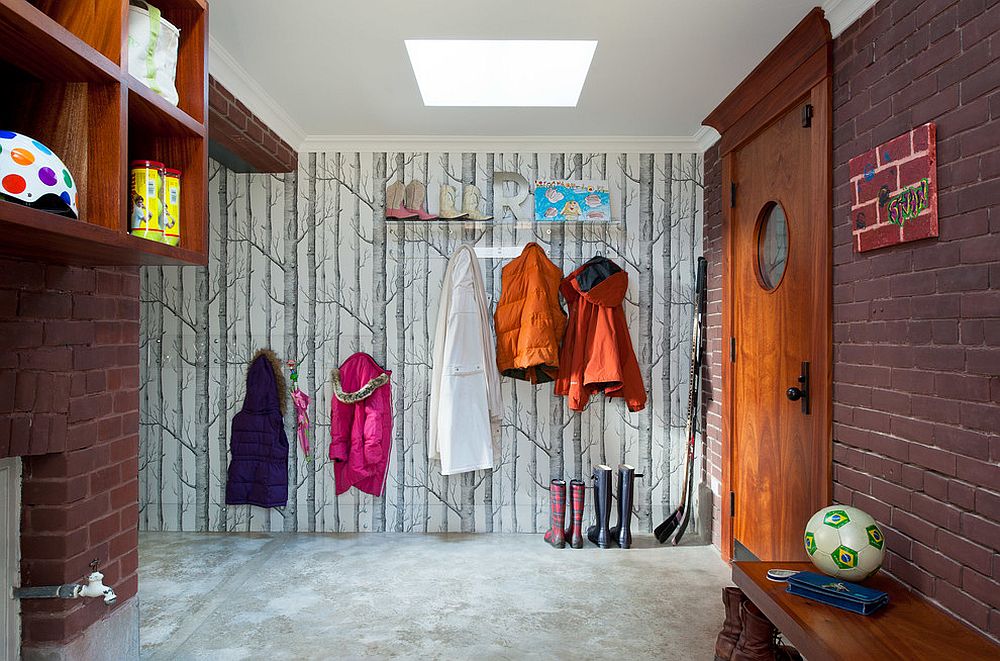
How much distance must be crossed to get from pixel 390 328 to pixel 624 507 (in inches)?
70.3

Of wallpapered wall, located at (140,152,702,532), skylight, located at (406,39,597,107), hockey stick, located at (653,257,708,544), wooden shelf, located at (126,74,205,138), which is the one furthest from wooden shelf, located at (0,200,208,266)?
hockey stick, located at (653,257,708,544)

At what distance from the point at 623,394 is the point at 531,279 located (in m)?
0.89

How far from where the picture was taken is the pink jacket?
4.23 meters

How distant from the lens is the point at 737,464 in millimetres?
3602

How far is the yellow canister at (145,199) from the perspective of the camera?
1.84 meters

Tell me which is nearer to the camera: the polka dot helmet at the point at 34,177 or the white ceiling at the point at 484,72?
the polka dot helmet at the point at 34,177

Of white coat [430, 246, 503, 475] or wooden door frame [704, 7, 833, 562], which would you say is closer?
wooden door frame [704, 7, 833, 562]

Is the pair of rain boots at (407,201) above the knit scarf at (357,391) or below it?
above

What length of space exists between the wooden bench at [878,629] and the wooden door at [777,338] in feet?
2.04

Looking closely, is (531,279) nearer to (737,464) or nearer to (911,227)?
(737,464)

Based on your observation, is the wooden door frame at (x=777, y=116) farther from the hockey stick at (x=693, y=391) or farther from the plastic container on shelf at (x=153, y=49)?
the plastic container on shelf at (x=153, y=49)

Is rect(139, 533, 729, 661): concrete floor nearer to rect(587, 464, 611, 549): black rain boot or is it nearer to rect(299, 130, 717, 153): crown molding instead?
rect(587, 464, 611, 549): black rain boot

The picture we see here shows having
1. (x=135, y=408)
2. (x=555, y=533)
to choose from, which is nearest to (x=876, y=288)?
(x=555, y=533)

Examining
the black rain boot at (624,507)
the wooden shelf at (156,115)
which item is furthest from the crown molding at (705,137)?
the wooden shelf at (156,115)
